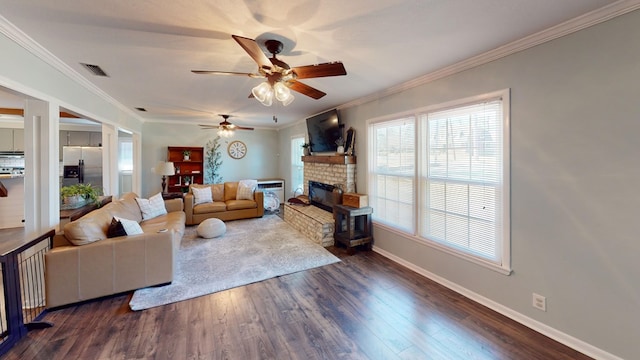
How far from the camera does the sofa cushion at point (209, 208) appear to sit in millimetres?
5368

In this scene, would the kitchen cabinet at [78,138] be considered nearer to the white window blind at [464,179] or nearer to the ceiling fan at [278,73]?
the ceiling fan at [278,73]

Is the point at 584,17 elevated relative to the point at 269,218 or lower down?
elevated

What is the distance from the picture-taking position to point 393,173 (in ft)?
12.2

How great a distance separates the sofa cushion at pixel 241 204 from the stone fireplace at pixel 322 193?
0.88 metres

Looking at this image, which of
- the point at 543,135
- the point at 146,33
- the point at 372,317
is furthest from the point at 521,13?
the point at 146,33

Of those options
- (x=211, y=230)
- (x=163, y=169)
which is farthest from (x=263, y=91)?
(x=163, y=169)

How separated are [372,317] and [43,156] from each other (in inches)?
140

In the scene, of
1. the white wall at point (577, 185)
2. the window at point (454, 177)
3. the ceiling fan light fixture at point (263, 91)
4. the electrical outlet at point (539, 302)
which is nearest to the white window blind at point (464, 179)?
the window at point (454, 177)

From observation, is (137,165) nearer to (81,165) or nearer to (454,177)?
(81,165)

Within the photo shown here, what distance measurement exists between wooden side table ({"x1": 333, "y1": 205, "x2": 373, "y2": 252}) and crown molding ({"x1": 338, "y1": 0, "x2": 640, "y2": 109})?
6.28 feet

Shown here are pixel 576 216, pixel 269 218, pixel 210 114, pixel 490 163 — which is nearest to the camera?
pixel 576 216

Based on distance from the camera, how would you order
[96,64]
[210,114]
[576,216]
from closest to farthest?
[576,216], [96,64], [210,114]

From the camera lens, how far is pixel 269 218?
600 cm

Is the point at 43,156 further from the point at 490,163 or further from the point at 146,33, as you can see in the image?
the point at 490,163
